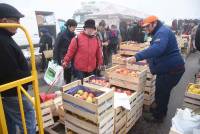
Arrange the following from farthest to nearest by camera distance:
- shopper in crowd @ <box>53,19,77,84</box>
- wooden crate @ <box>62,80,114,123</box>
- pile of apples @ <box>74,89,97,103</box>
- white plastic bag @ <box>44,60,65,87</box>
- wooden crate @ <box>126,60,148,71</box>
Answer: shopper in crowd @ <box>53,19,77,84</box> < wooden crate @ <box>126,60,148,71</box> < white plastic bag @ <box>44,60,65,87</box> < pile of apples @ <box>74,89,97,103</box> < wooden crate @ <box>62,80,114,123</box>

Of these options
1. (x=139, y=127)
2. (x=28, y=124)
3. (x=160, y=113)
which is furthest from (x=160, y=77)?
(x=28, y=124)

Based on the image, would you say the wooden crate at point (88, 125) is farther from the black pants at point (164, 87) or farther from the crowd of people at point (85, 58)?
the black pants at point (164, 87)

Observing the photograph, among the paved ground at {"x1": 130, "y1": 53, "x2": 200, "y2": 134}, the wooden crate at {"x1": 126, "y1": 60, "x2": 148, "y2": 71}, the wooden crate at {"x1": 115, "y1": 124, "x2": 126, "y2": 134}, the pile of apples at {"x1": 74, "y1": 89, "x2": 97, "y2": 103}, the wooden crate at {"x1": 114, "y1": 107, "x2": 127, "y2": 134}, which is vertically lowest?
the paved ground at {"x1": 130, "y1": 53, "x2": 200, "y2": 134}

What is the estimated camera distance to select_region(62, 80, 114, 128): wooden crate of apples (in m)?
2.40

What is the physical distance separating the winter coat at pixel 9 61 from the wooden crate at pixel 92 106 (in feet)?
2.69

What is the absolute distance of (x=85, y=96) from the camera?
260cm

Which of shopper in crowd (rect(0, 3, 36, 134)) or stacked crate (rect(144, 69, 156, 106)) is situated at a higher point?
shopper in crowd (rect(0, 3, 36, 134))

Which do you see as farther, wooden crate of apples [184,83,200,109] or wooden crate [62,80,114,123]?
wooden crate of apples [184,83,200,109]

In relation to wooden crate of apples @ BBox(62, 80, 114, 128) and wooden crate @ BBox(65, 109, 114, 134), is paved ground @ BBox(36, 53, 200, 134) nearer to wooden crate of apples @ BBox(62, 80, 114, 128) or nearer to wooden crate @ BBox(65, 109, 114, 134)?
wooden crate @ BBox(65, 109, 114, 134)

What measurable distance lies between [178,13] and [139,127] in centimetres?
1814

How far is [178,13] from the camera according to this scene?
19.0 m

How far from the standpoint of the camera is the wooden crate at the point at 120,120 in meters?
2.90

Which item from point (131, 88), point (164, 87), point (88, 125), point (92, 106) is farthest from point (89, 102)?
point (164, 87)

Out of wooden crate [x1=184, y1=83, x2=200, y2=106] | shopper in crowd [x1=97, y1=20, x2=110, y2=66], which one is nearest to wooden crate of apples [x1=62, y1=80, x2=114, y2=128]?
wooden crate [x1=184, y1=83, x2=200, y2=106]
